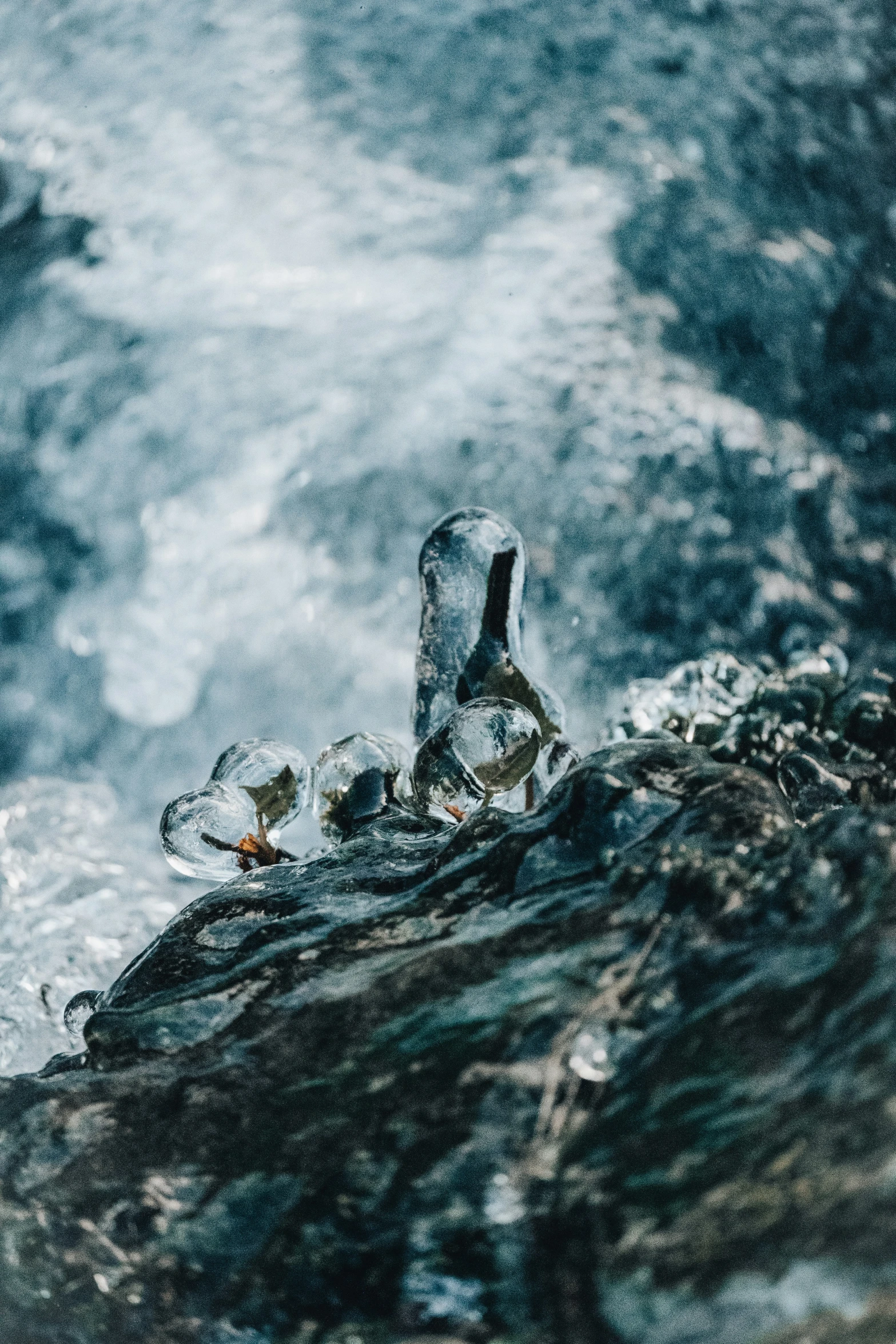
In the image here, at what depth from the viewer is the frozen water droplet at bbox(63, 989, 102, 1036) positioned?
128cm

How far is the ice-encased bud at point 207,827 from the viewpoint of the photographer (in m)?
1.34

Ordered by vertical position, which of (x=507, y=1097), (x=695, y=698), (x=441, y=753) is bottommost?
(x=695, y=698)

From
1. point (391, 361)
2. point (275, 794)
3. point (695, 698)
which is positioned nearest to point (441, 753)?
point (275, 794)

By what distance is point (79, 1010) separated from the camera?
128cm

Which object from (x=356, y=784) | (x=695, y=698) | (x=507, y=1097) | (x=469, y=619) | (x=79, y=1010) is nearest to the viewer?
(x=507, y=1097)

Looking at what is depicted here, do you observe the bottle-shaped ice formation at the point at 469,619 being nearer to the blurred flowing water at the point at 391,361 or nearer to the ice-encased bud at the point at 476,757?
the ice-encased bud at the point at 476,757

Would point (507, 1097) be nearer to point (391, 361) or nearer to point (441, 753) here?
point (441, 753)

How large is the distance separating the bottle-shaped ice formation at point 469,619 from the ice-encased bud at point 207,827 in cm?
28

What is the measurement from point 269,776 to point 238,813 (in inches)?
2.7

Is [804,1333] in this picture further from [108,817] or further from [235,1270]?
[108,817]

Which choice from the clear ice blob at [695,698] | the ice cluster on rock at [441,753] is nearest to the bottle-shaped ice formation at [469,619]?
the ice cluster on rock at [441,753]

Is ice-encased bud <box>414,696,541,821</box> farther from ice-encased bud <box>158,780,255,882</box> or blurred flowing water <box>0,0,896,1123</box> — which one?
blurred flowing water <box>0,0,896,1123</box>

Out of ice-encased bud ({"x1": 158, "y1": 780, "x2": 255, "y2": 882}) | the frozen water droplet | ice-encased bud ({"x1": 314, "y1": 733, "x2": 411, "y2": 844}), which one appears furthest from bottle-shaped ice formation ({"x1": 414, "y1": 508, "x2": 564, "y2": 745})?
the frozen water droplet

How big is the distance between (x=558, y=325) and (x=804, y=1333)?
1.99 meters
